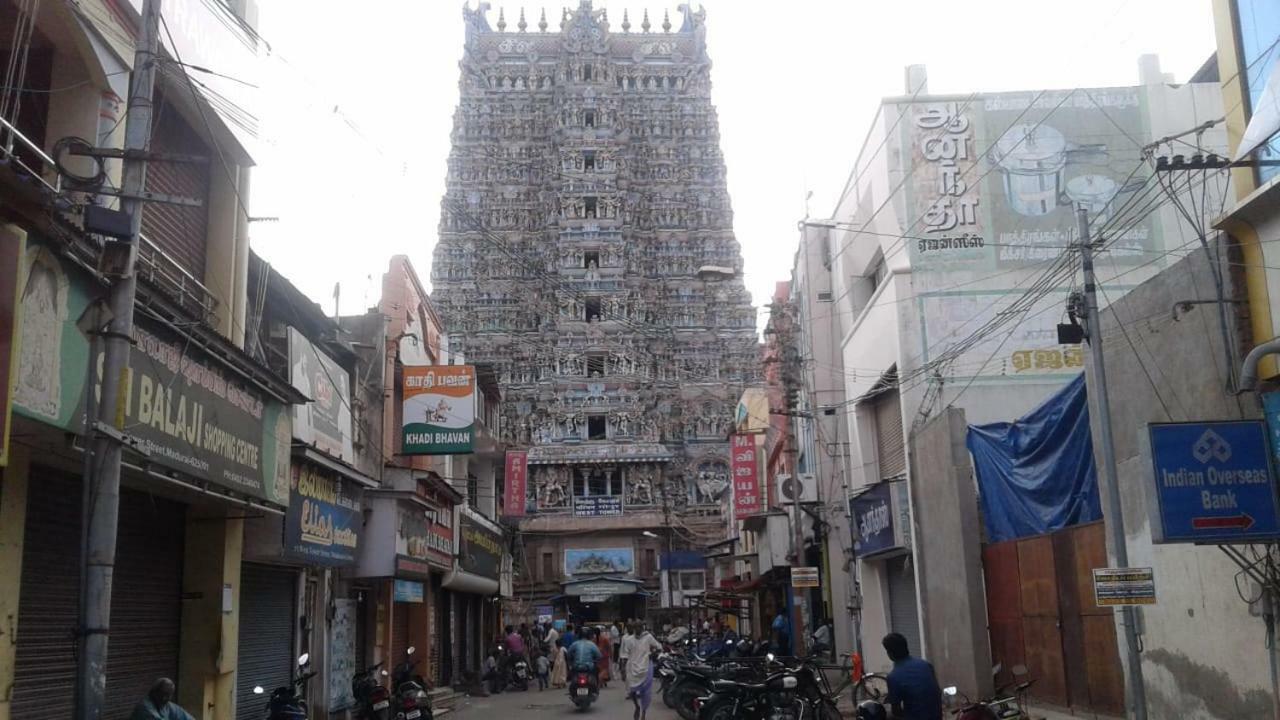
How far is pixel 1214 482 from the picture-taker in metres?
9.02

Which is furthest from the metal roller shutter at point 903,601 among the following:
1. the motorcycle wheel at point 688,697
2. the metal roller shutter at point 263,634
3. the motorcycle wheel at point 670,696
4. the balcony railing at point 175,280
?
the balcony railing at point 175,280

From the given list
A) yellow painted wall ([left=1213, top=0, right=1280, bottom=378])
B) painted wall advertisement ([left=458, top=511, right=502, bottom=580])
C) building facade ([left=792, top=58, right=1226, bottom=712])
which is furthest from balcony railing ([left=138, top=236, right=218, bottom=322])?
painted wall advertisement ([left=458, top=511, right=502, bottom=580])

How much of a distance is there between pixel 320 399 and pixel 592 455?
162 ft

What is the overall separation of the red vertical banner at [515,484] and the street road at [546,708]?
27.8 feet

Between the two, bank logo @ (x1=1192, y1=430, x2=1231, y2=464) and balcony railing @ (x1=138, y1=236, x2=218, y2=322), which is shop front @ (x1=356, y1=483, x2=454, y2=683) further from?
bank logo @ (x1=1192, y1=430, x2=1231, y2=464)

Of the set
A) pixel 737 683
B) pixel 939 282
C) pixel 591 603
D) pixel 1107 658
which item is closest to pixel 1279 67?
pixel 1107 658

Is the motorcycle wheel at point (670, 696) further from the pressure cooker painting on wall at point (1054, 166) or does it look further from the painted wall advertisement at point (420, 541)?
the pressure cooker painting on wall at point (1054, 166)

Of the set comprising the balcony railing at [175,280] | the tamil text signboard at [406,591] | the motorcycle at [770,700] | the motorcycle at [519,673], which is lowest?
the motorcycle at [519,673]

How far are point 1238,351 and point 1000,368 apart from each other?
414 inches

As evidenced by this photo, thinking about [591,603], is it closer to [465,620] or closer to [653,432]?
[653,432]

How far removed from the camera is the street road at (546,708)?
68.7ft

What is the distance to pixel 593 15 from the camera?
8044 cm

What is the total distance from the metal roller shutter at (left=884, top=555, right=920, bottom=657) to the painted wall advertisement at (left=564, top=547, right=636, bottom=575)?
38.1 m

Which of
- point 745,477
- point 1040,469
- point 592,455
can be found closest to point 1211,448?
point 1040,469
